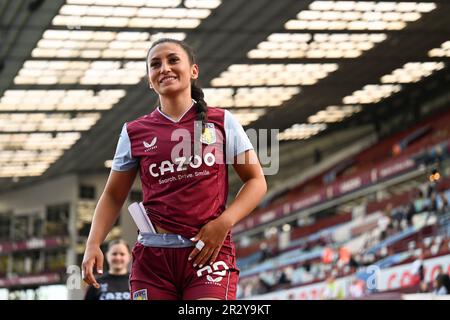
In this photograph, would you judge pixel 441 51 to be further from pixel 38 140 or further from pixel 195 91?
pixel 195 91

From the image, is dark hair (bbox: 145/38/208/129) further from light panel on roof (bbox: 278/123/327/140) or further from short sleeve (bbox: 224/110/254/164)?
light panel on roof (bbox: 278/123/327/140)

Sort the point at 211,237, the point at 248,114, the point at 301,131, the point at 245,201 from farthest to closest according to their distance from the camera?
the point at 301,131
the point at 248,114
the point at 245,201
the point at 211,237

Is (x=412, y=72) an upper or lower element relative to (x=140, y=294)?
upper

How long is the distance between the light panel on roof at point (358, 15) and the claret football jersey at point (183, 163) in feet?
74.8

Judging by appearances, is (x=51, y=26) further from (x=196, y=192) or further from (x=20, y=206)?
(x=20, y=206)

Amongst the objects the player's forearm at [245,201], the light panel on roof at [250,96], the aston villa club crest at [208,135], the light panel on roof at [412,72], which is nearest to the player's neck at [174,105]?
the aston villa club crest at [208,135]

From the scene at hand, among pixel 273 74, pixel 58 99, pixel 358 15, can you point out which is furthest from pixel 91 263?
pixel 58 99

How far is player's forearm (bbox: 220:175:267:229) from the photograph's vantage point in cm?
303

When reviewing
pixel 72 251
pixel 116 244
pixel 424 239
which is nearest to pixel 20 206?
pixel 72 251

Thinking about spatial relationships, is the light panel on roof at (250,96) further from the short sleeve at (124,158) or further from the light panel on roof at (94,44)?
the short sleeve at (124,158)

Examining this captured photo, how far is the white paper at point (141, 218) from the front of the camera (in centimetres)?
313

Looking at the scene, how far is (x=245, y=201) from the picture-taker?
10.3 ft

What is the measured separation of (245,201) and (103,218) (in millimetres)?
508
